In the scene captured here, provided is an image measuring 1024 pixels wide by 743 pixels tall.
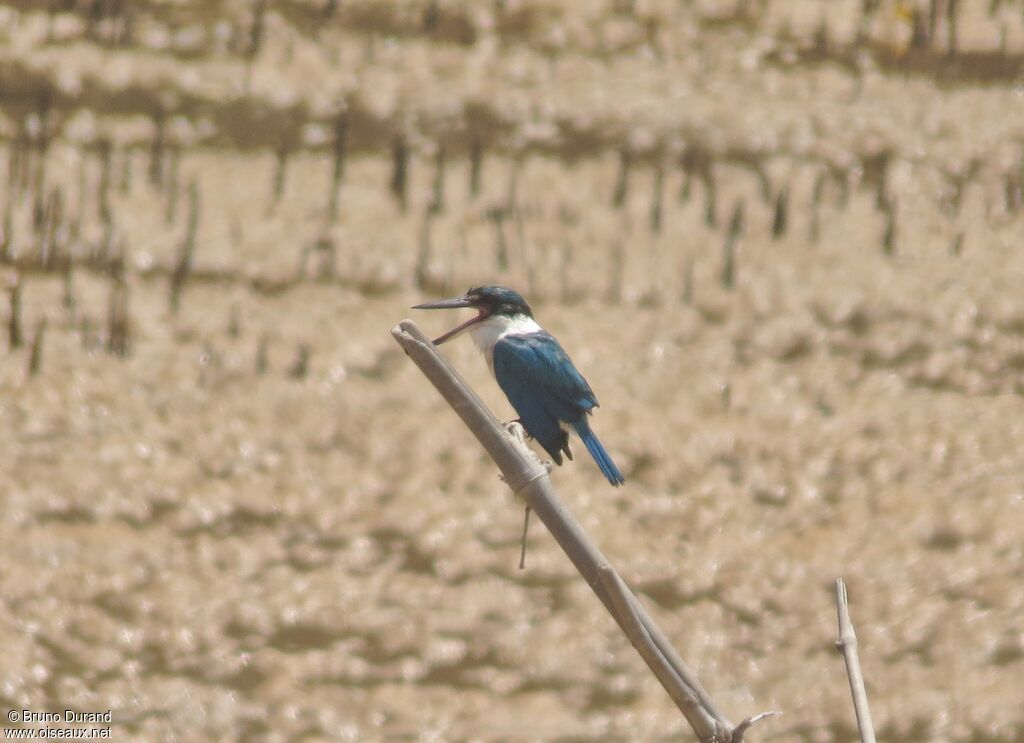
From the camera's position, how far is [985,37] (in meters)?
9.47

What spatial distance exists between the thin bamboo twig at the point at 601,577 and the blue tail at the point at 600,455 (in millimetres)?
1068

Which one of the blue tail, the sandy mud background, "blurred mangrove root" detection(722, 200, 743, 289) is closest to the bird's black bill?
the blue tail

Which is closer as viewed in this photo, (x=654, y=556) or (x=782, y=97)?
(x=654, y=556)

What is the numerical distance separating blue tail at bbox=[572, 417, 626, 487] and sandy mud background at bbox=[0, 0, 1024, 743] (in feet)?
9.55

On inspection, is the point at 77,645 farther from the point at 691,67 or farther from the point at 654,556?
the point at 691,67

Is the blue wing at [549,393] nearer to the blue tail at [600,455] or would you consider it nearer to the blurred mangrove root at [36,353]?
the blue tail at [600,455]

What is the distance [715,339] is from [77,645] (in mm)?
3261

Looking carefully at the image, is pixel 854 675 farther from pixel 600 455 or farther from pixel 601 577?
pixel 600 455

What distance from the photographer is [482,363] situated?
7539mm

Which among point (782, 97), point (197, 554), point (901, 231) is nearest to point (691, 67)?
point (782, 97)

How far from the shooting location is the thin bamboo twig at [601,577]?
1.58 m

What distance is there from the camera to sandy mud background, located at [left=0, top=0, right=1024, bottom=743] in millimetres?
6680

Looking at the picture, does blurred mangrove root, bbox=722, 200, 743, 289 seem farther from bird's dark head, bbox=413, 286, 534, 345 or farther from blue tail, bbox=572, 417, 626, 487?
blue tail, bbox=572, 417, 626, 487

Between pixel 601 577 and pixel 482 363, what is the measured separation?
19.6 ft
